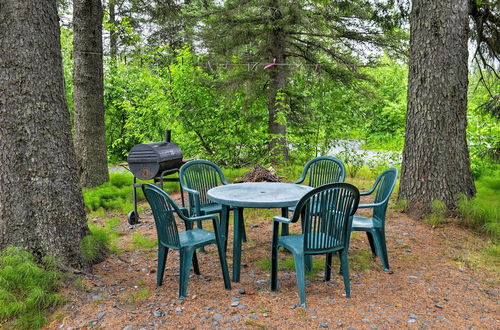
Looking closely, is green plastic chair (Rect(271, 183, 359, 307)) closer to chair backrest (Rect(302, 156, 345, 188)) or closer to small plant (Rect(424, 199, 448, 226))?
chair backrest (Rect(302, 156, 345, 188))

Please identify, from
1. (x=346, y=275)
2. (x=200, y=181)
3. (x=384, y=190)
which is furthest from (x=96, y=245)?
(x=384, y=190)

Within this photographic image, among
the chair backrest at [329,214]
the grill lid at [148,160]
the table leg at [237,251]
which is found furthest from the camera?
the grill lid at [148,160]

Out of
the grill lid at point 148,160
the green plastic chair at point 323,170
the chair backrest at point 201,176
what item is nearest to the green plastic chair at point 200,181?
the chair backrest at point 201,176

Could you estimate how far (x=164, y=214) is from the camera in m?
2.85

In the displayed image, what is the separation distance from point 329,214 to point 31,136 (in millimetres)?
2322

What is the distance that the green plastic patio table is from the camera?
304 centimetres

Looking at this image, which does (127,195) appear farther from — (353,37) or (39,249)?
(353,37)

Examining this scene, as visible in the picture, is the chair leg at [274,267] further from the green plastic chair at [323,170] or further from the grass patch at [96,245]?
the grass patch at [96,245]

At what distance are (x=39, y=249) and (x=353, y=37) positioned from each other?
6.68 m

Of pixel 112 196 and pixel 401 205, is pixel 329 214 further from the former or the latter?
pixel 112 196

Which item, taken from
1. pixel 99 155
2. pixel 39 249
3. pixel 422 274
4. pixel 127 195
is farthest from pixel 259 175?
pixel 39 249

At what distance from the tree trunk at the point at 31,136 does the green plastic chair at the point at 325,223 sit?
1769mm

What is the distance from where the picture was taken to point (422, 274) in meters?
3.36

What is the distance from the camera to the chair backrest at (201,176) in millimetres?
4094
